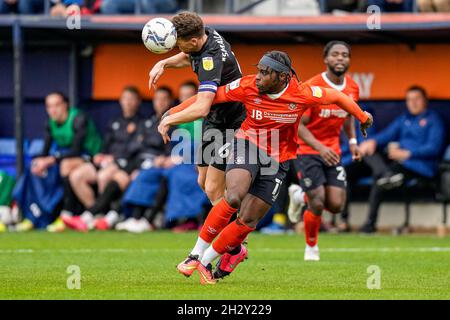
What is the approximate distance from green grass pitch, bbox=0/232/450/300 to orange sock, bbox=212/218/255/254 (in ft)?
0.98

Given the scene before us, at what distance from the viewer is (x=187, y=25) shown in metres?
9.45

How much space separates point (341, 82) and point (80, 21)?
20.4ft

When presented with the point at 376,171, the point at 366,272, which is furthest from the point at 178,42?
the point at 376,171

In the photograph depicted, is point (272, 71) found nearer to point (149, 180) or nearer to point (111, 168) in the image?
point (149, 180)

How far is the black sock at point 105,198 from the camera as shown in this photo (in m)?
17.1

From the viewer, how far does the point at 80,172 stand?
56.7 feet

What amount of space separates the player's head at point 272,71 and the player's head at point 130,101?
8552 millimetres

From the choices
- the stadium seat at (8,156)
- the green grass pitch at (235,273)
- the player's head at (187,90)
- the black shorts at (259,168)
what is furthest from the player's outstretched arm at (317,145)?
the stadium seat at (8,156)

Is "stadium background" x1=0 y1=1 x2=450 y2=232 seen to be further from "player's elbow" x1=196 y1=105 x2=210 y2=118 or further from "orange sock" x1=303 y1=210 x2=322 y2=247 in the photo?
"player's elbow" x1=196 y1=105 x2=210 y2=118

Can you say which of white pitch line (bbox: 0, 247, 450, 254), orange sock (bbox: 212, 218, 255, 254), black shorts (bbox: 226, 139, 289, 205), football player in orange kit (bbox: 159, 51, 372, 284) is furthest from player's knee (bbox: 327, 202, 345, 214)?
orange sock (bbox: 212, 218, 255, 254)

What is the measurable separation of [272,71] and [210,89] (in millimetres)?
541

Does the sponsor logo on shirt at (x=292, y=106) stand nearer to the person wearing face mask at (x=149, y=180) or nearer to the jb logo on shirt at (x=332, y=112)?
the jb logo on shirt at (x=332, y=112)
